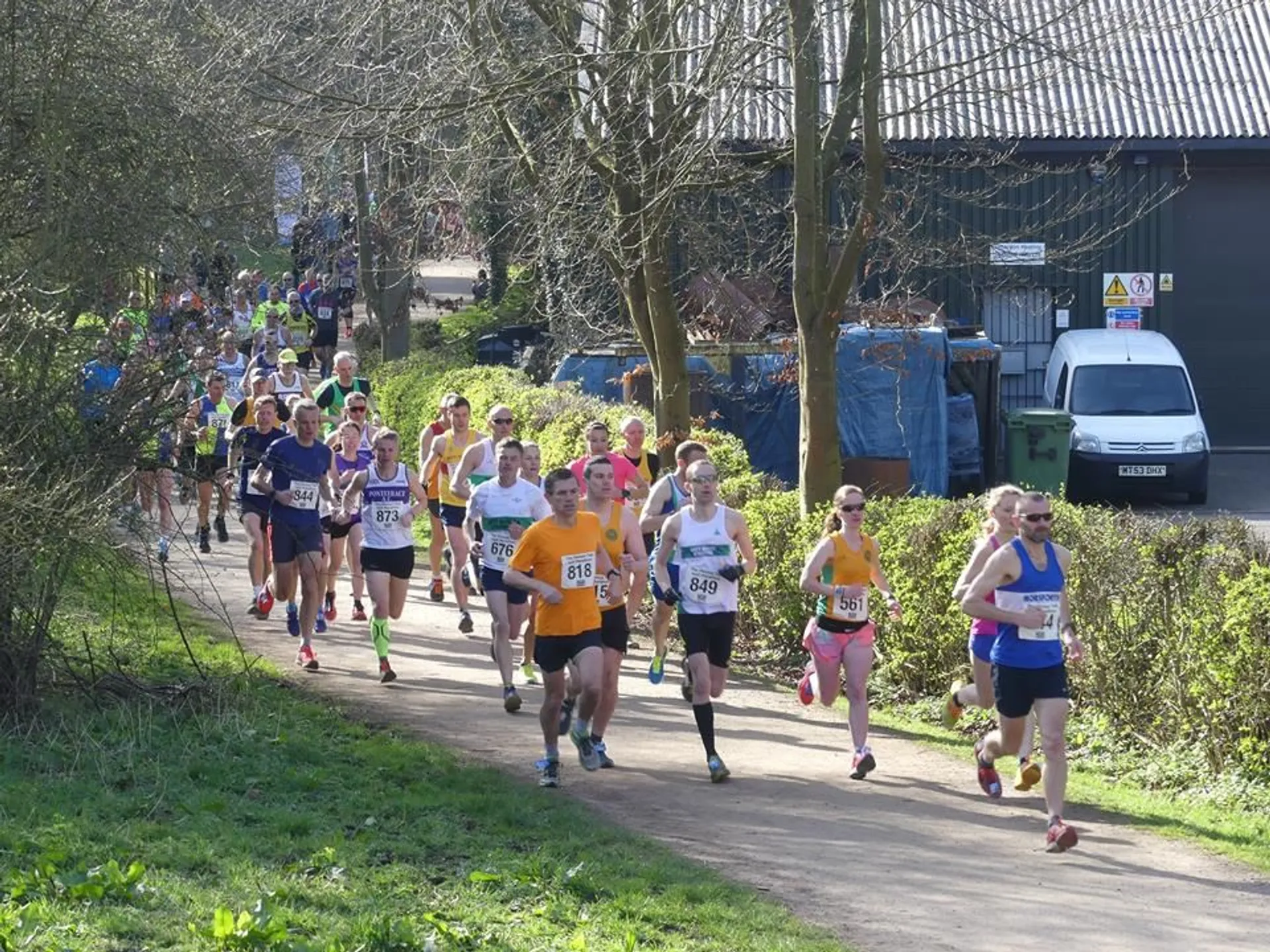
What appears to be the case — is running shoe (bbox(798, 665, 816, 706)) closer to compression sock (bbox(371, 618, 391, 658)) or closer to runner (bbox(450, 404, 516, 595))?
compression sock (bbox(371, 618, 391, 658))

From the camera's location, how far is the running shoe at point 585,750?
10641 millimetres

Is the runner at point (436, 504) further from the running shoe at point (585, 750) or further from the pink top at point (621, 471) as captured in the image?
the running shoe at point (585, 750)

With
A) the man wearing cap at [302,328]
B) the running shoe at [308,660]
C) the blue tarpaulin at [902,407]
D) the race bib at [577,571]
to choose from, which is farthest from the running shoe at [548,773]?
the man wearing cap at [302,328]

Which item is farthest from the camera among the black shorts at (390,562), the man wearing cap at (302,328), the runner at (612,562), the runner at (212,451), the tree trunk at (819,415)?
the man wearing cap at (302,328)

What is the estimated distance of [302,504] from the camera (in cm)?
1371

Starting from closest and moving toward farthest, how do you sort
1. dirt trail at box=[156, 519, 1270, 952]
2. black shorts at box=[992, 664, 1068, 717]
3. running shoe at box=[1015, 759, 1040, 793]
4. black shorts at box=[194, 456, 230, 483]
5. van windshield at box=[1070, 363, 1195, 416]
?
dirt trail at box=[156, 519, 1270, 952]
black shorts at box=[992, 664, 1068, 717]
running shoe at box=[1015, 759, 1040, 793]
black shorts at box=[194, 456, 230, 483]
van windshield at box=[1070, 363, 1195, 416]

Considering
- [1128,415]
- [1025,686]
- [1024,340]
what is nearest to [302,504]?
[1025,686]

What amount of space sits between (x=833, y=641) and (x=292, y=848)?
3532 millimetres

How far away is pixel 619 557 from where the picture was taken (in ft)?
36.7

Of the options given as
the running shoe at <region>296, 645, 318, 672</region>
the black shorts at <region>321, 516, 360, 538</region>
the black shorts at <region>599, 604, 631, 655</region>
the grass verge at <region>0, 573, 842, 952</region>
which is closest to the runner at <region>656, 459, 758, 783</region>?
the black shorts at <region>599, 604, 631, 655</region>

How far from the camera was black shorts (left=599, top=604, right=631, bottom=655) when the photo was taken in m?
10.8

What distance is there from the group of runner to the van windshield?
1099 centimetres

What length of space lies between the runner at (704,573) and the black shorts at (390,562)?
280 cm

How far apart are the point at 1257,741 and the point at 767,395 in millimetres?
12428
